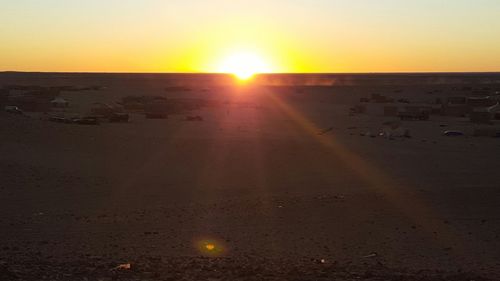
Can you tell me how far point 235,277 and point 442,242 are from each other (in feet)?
19.0

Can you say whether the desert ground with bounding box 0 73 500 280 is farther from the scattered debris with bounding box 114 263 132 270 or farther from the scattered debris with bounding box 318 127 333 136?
the scattered debris with bounding box 318 127 333 136

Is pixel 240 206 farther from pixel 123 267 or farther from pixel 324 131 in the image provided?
pixel 324 131

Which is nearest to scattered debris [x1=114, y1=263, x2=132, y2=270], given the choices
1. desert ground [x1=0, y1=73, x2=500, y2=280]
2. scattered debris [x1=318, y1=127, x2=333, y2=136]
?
desert ground [x1=0, y1=73, x2=500, y2=280]

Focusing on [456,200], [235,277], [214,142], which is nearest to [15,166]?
→ [214,142]

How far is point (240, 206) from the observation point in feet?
50.8

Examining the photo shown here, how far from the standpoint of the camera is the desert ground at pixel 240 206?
30.9ft

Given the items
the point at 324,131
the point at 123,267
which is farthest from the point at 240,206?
the point at 324,131

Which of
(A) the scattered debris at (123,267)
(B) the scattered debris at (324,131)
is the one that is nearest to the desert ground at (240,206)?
(A) the scattered debris at (123,267)

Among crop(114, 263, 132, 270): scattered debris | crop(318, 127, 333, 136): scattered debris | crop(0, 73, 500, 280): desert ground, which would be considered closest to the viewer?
crop(114, 263, 132, 270): scattered debris

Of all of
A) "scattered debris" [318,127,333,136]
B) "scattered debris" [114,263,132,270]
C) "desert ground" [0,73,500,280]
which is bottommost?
"scattered debris" [114,263,132,270]

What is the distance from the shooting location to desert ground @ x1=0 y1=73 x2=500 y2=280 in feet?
30.9

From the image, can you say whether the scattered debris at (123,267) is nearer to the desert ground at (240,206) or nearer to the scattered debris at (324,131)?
the desert ground at (240,206)

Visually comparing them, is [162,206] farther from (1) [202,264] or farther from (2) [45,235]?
(1) [202,264]

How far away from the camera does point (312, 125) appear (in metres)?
39.9
